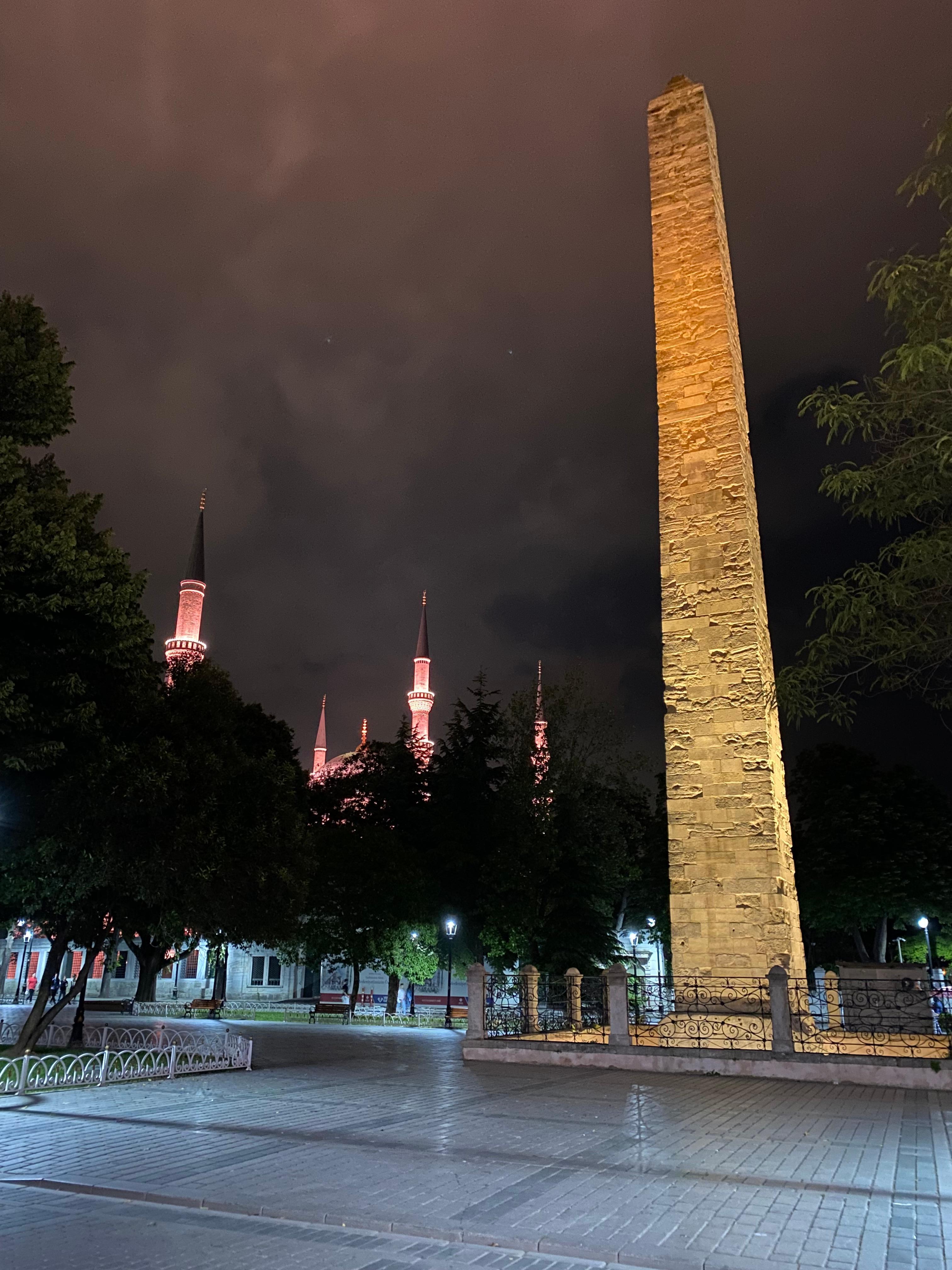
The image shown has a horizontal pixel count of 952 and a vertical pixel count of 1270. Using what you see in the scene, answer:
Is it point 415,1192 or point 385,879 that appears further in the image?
point 385,879

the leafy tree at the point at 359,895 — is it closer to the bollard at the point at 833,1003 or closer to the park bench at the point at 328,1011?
the park bench at the point at 328,1011

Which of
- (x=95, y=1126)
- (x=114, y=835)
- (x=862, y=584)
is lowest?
(x=95, y=1126)

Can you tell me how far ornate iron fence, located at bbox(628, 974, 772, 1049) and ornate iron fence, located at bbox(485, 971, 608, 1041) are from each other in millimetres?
2784

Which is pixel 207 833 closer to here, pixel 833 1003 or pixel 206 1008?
pixel 833 1003

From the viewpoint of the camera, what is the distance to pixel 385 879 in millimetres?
30859

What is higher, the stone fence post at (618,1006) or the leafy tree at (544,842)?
the leafy tree at (544,842)

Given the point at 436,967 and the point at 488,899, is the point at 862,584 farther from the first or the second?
the point at 436,967

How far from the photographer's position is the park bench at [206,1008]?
109 feet

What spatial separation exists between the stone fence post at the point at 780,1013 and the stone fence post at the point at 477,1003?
18.6ft

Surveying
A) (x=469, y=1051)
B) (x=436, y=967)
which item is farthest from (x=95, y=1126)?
(x=436, y=967)

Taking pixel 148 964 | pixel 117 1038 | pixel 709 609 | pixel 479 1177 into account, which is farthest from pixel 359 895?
pixel 479 1177

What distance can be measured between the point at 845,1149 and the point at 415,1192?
424 centimetres

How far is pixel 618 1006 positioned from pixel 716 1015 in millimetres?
1747

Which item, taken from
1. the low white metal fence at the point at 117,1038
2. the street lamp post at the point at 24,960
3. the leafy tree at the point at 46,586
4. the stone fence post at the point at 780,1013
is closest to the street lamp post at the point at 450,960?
the low white metal fence at the point at 117,1038
